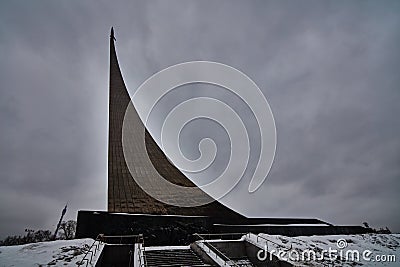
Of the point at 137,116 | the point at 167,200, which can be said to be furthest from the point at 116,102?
the point at 167,200

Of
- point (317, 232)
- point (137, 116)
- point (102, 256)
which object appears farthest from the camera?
point (137, 116)

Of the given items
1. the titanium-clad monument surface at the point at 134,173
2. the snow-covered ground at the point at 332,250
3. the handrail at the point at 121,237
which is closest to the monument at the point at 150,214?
the titanium-clad monument surface at the point at 134,173

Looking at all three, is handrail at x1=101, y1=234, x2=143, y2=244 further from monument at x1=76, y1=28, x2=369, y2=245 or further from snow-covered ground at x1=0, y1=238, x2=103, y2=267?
snow-covered ground at x1=0, y1=238, x2=103, y2=267

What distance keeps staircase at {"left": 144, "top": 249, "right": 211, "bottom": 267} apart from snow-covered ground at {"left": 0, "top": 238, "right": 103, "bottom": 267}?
3.45 ft

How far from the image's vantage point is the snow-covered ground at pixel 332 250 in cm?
652

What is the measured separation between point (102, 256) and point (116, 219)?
7.78ft

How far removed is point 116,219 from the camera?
8234 mm

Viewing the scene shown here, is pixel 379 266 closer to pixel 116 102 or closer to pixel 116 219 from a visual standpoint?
pixel 116 219

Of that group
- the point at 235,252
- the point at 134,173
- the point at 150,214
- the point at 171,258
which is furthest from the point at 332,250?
the point at 134,173

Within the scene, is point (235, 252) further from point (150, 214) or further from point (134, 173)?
point (134, 173)

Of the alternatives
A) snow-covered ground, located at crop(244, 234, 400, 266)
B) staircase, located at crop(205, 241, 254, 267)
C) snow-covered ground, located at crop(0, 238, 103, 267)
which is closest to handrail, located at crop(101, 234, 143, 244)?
snow-covered ground, located at crop(0, 238, 103, 267)

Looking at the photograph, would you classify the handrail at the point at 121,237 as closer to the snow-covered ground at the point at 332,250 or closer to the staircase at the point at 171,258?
the staircase at the point at 171,258

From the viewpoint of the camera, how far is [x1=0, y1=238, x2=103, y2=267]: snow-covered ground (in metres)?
4.98

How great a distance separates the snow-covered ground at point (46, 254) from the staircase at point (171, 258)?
1.05 meters
